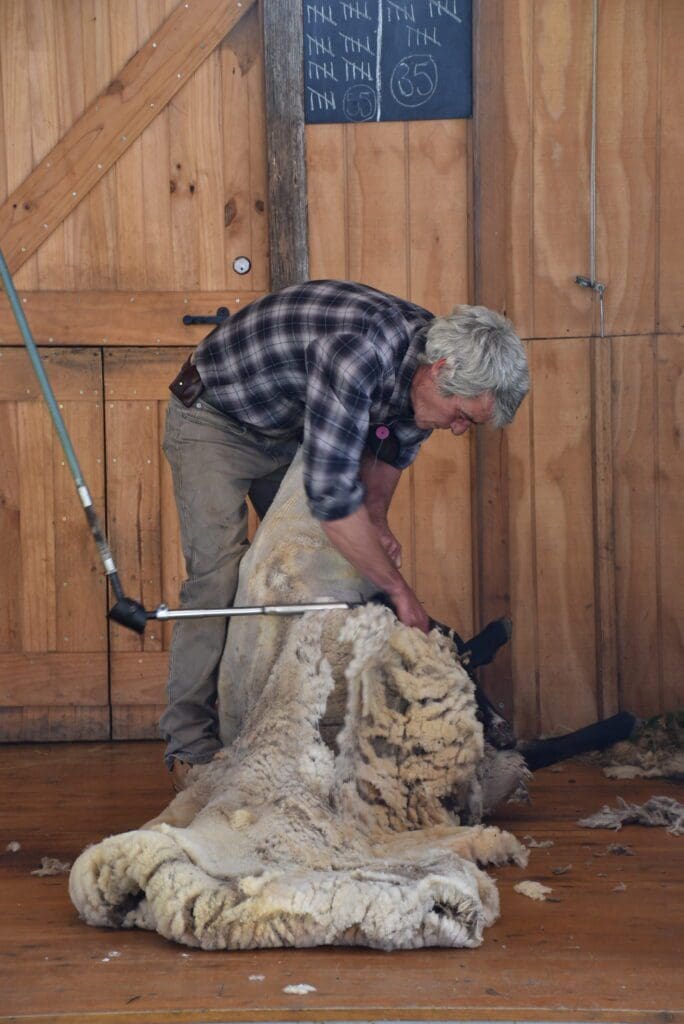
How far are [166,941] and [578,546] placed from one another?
2357 mm

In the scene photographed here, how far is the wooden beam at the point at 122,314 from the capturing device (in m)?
4.54

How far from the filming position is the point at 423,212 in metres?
4.50

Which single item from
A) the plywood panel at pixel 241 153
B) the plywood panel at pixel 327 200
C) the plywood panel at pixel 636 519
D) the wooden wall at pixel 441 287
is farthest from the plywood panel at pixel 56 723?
the plywood panel at pixel 636 519

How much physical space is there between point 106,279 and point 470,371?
75.1 inches

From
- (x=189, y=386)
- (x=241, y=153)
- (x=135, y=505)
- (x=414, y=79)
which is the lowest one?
(x=135, y=505)

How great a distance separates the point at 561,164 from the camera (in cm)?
442

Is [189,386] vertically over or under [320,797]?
over

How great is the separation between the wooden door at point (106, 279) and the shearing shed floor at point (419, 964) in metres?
1.30

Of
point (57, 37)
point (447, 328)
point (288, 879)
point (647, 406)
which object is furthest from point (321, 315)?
point (57, 37)

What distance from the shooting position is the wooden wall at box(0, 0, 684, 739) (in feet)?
14.5

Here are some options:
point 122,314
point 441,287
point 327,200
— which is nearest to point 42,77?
point 122,314

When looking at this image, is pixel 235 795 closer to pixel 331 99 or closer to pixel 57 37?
pixel 331 99

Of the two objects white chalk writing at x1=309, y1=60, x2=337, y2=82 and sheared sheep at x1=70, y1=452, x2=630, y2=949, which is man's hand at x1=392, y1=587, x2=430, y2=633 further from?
white chalk writing at x1=309, y1=60, x2=337, y2=82

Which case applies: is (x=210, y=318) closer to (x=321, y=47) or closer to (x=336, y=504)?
(x=321, y=47)
